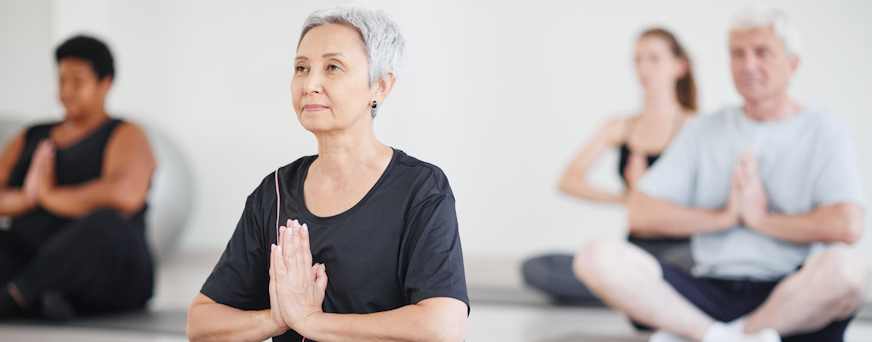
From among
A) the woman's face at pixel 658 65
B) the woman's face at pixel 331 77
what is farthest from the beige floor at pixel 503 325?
the woman's face at pixel 331 77

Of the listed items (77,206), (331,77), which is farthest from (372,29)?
(77,206)

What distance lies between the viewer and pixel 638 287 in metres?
2.02

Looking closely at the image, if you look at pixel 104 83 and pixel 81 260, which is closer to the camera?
pixel 81 260

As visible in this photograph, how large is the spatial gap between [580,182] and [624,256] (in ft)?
5.10

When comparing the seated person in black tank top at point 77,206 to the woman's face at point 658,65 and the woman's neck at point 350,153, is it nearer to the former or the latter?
the woman's neck at point 350,153

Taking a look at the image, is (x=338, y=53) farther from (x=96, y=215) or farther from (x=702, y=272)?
(x=96, y=215)

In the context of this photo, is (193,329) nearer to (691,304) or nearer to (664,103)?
(691,304)

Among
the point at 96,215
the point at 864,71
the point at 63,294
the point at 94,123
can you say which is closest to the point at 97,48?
the point at 94,123

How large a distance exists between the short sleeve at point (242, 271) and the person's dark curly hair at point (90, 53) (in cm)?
192

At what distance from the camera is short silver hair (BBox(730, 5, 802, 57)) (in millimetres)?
2105

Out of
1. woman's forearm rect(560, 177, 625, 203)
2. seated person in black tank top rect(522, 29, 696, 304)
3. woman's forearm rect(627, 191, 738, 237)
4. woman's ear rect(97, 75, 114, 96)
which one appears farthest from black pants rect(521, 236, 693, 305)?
woman's ear rect(97, 75, 114, 96)

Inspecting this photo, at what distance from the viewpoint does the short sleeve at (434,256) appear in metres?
0.97

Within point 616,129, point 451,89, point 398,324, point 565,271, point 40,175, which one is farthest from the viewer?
point 451,89

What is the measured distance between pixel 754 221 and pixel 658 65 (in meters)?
1.52
